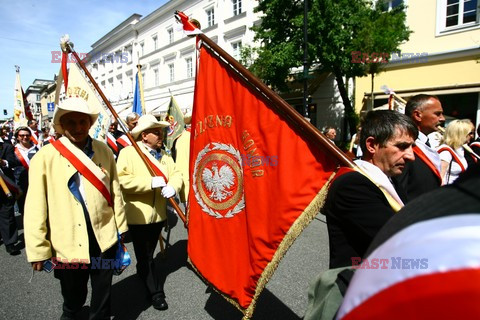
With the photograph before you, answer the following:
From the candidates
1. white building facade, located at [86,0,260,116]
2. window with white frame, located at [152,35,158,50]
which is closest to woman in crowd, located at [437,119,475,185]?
white building facade, located at [86,0,260,116]

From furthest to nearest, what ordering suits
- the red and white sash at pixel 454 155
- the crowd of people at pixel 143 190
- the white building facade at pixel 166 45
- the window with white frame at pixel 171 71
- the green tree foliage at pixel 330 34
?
the window with white frame at pixel 171 71 → the white building facade at pixel 166 45 → the green tree foliage at pixel 330 34 → the red and white sash at pixel 454 155 → the crowd of people at pixel 143 190

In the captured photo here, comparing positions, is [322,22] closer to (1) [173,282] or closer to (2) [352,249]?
(1) [173,282]

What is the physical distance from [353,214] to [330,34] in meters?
12.8

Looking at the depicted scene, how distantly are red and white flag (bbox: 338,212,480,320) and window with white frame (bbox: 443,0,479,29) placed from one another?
15600mm

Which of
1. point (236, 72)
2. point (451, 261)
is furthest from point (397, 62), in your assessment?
point (451, 261)

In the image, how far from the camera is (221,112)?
240 centimetres

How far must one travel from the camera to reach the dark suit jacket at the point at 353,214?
4.53 feet

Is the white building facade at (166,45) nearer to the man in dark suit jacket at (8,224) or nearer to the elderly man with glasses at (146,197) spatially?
the man in dark suit jacket at (8,224)

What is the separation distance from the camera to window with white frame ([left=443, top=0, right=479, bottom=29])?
1215 cm

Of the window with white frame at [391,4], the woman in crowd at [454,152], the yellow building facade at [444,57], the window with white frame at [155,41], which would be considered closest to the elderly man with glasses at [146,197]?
the woman in crowd at [454,152]

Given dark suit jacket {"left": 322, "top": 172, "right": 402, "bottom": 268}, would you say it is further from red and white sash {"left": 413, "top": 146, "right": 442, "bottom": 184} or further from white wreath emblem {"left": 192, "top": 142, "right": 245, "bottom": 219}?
red and white sash {"left": 413, "top": 146, "right": 442, "bottom": 184}

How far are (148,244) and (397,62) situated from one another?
15.0 meters

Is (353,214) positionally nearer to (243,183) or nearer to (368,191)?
(368,191)

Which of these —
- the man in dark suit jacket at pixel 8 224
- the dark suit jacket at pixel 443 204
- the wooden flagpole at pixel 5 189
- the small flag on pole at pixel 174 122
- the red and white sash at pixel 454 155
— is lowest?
the man in dark suit jacket at pixel 8 224
